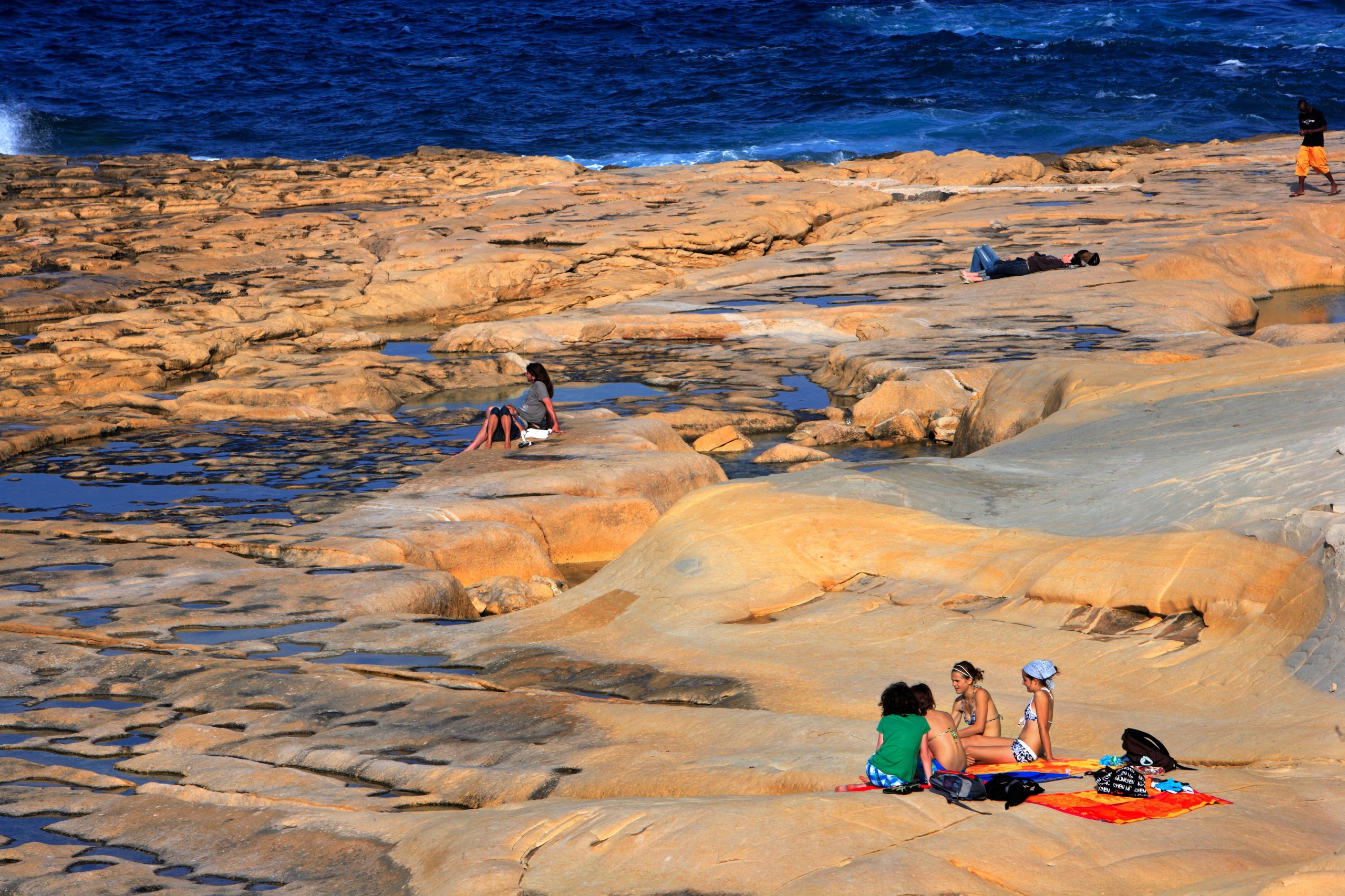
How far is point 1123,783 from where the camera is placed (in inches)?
182

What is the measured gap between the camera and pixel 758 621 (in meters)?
7.73

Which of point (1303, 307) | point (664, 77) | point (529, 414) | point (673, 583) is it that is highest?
point (664, 77)

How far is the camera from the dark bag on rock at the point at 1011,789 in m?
4.59

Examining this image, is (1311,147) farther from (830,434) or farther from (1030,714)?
(1030,714)

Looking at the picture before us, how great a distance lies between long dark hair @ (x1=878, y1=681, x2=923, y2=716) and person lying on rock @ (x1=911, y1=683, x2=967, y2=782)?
35 millimetres

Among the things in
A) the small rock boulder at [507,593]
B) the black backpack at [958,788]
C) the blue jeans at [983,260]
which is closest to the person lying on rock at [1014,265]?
the blue jeans at [983,260]

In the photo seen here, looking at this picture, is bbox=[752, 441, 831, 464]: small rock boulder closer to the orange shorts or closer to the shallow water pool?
the shallow water pool

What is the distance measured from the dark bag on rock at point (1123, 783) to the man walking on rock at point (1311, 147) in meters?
21.9

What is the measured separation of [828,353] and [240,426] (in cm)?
845

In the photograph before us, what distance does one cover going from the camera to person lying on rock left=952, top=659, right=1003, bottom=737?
5.70m

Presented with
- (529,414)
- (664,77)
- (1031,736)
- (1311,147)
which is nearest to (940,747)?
(1031,736)

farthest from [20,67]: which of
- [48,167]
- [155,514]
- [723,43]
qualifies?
[155,514]

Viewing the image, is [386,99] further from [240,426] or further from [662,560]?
[662,560]

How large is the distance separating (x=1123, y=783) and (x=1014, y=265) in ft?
54.7
